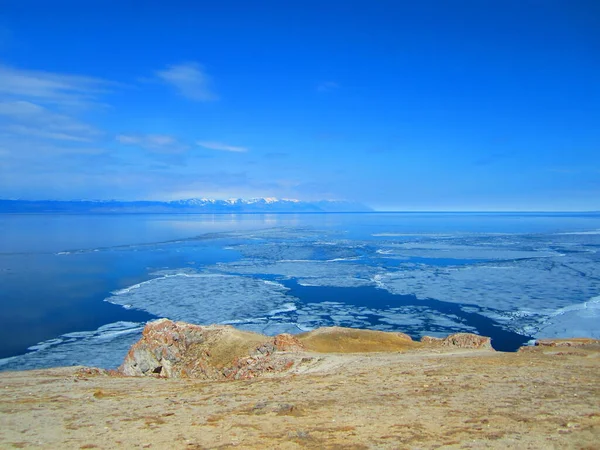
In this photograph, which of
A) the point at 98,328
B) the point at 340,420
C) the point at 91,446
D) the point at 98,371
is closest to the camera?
the point at 91,446

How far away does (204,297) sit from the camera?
3062cm

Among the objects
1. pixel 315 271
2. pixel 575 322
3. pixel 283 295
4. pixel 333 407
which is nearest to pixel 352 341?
pixel 333 407

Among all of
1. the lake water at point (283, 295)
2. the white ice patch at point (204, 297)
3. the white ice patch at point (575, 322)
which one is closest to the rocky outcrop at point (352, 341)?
the lake water at point (283, 295)

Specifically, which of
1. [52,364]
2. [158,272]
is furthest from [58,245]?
[52,364]

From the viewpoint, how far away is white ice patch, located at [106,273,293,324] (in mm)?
26727

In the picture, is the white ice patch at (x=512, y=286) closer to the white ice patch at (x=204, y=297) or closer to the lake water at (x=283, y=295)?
the lake water at (x=283, y=295)

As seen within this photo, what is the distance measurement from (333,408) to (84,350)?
15.8m

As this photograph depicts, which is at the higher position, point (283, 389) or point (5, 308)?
point (283, 389)

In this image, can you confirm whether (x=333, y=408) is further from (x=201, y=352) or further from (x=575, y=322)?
(x=575, y=322)

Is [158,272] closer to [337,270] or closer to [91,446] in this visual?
[337,270]

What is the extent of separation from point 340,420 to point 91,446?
14.3 ft

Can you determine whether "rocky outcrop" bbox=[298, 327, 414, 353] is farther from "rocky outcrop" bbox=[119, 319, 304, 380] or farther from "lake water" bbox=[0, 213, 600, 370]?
"lake water" bbox=[0, 213, 600, 370]

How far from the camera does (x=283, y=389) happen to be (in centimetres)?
1094

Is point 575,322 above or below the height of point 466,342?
below
